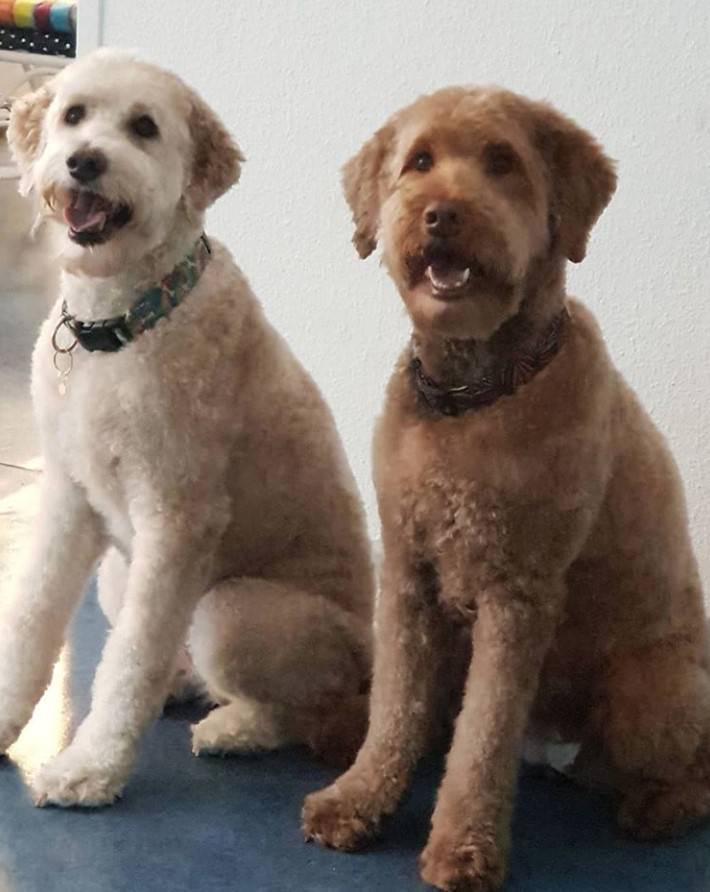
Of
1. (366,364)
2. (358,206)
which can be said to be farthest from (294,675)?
(366,364)

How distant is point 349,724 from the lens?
181cm

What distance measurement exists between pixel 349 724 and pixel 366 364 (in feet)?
3.19

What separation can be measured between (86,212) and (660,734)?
98 cm

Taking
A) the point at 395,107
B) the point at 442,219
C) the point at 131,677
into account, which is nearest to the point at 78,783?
the point at 131,677

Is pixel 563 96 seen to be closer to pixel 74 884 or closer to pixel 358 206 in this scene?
pixel 358 206

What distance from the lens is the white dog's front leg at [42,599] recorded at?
1799 millimetres

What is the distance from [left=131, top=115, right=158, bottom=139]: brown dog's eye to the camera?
163 cm

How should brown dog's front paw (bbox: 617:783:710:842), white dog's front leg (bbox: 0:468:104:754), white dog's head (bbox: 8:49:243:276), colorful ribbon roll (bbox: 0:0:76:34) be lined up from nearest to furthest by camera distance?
1. white dog's head (bbox: 8:49:243:276)
2. brown dog's front paw (bbox: 617:783:710:842)
3. white dog's front leg (bbox: 0:468:104:754)
4. colorful ribbon roll (bbox: 0:0:76:34)

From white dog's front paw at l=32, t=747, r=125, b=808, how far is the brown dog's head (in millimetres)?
731

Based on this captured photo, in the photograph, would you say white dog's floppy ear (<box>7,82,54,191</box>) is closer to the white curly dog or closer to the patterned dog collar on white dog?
the white curly dog

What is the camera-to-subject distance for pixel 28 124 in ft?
5.58

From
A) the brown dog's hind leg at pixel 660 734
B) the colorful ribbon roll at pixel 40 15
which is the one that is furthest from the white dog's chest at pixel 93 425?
the colorful ribbon roll at pixel 40 15

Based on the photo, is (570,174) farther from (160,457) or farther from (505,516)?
(160,457)

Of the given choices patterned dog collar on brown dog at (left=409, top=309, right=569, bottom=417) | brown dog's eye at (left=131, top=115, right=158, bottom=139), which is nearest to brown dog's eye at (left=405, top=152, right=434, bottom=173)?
patterned dog collar on brown dog at (left=409, top=309, right=569, bottom=417)
